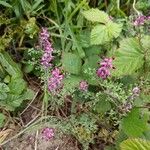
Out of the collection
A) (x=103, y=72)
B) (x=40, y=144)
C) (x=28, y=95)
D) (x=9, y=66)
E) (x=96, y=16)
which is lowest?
(x=40, y=144)

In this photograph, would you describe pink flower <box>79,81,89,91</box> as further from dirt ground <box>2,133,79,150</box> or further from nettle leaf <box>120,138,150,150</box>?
nettle leaf <box>120,138,150,150</box>

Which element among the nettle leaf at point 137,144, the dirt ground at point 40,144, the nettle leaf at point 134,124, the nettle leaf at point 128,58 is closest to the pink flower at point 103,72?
the nettle leaf at point 128,58

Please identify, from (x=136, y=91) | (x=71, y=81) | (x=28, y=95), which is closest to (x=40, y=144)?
(x=28, y=95)

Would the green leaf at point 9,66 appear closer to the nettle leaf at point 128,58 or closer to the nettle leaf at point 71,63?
the nettle leaf at point 71,63

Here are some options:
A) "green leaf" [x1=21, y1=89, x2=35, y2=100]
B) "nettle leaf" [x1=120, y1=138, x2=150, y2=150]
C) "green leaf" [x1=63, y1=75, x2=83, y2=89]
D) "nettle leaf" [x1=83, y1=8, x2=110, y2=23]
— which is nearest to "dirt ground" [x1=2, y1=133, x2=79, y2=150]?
"green leaf" [x1=21, y1=89, x2=35, y2=100]

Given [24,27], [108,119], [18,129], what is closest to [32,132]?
[18,129]

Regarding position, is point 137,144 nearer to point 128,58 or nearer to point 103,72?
point 103,72
